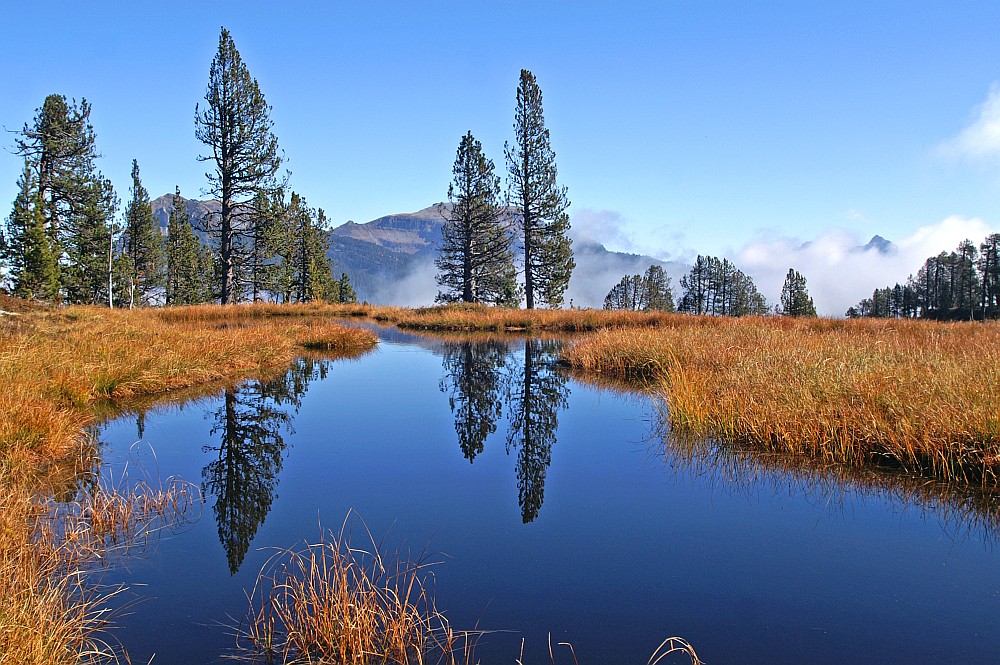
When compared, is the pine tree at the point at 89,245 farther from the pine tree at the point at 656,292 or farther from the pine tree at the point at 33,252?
the pine tree at the point at 656,292

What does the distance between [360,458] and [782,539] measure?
5.36 m

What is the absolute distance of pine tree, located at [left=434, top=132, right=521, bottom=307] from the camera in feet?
133

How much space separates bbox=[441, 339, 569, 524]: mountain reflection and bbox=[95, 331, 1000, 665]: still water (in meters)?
0.09

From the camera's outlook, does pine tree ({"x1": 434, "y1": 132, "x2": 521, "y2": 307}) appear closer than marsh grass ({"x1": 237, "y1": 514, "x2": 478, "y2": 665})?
No

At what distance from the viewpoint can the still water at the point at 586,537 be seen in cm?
400

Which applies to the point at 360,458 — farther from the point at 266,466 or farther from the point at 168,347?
the point at 168,347

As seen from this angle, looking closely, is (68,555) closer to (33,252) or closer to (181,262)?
(33,252)

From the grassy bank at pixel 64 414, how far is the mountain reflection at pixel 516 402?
3.91m

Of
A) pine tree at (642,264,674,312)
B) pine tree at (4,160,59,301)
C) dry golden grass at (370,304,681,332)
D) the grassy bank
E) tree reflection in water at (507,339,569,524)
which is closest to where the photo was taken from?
the grassy bank

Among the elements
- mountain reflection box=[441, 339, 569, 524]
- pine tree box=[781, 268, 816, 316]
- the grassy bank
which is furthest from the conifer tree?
the grassy bank

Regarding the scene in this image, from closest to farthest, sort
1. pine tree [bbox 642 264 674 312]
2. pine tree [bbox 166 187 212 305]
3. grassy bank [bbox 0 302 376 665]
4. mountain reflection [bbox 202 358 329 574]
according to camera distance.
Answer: grassy bank [bbox 0 302 376 665], mountain reflection [bbox 202 358 329 574], pine tree [bbox 166 187 212 305], pine tree [bbox 642 264 674 312]

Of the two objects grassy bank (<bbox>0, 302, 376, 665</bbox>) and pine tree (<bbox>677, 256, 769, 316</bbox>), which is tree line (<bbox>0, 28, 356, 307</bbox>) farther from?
pine tree (<bbox>677, 256, 769, 316</bbox>)

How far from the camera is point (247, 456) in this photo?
8477 millimetres

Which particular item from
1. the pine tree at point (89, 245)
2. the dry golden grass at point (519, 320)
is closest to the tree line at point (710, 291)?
the dry golden grass at point (519, 320)
